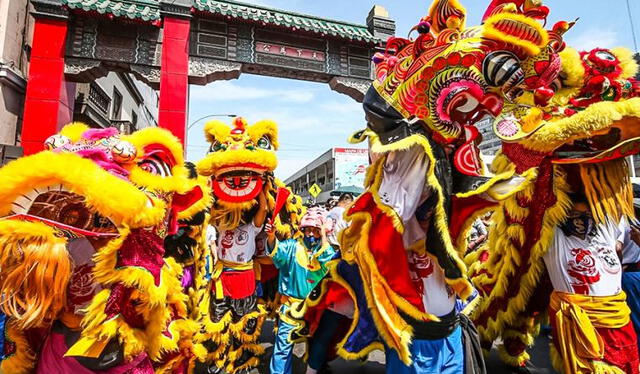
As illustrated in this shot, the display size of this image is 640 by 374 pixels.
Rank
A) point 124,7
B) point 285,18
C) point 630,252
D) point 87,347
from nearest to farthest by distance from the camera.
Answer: point 87,347, point 630,252, point 124,7, point 285,18

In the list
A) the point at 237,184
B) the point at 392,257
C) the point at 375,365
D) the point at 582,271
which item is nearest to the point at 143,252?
the point at 392,257

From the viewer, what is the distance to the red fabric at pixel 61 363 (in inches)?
52.6

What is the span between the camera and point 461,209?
1.69m

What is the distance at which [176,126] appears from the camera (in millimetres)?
7328

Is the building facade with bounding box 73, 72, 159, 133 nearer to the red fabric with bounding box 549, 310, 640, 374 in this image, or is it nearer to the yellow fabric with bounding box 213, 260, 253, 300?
the yellow fabric with bounding box 213, 260, 253, 300

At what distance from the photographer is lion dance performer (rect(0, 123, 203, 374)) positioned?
1.21 metres

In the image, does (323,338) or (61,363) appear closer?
(61,363)

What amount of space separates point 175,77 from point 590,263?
737 centimetres

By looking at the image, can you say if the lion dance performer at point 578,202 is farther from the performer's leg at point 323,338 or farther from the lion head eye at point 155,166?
the lion head eye at point 155,166

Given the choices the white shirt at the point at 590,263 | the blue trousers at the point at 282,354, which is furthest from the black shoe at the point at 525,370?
the blue trousers at the point at 282,354

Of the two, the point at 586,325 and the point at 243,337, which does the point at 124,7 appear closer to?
the point at 243,337

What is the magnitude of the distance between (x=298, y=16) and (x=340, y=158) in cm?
1397

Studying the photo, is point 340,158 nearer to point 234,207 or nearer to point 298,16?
point 298,16

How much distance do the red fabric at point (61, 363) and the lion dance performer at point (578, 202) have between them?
1.75 meters
